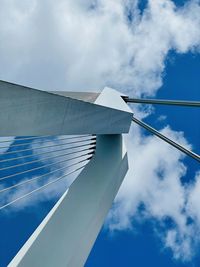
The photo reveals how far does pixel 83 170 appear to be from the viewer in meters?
8.66

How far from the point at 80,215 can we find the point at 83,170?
141 centimetres

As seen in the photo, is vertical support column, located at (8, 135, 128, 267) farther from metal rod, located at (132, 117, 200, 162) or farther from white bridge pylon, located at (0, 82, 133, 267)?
metal rod, located at (132, 117, 200, 162)

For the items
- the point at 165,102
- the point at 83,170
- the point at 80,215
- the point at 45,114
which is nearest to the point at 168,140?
the point at 165,102

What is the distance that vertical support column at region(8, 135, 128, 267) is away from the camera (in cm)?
667

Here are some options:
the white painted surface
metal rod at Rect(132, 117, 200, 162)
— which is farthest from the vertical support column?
the white painted surface

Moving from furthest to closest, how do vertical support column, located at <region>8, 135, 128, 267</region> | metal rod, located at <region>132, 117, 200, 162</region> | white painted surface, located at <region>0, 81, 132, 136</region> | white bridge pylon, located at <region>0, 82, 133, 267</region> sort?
metal rod, located at <region>132, 117, 200, 162</region>, vertical support column, located at <region>8, 135, 128, 267</region>, white bridge pylon, located at <region>0, 82, 133, 267</region>, white painted surface, located at <region>0, 81, 132, 136</region>

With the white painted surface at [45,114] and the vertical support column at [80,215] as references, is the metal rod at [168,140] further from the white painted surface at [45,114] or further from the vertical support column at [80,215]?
the white painted surface at [45,114]

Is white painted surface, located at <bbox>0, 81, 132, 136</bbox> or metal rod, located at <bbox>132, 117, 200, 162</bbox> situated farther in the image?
metal rod, located at <bbox>132, 117, 200, 162</bbox>

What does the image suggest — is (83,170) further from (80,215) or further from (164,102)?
(164,102)

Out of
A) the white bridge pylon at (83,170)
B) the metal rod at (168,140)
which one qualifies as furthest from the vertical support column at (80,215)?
the metal rod at (168,140)

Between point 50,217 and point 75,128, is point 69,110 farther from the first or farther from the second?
point 50,217

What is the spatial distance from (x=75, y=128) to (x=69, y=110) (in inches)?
17.7

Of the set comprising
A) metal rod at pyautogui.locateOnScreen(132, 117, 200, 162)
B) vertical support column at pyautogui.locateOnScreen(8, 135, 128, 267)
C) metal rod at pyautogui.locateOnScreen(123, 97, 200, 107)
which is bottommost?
vertical support column at pyautogui.locateOnScreen(8, 135, 128, 267)

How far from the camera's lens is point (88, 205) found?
7711 mm
